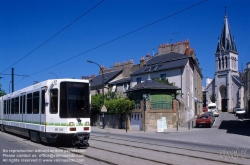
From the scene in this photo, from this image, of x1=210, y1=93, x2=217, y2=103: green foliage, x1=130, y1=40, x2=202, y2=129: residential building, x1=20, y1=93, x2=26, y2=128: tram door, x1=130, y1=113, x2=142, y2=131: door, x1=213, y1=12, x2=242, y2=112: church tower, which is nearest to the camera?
x1=20, y1=93, x2=26, y2=128: tram door

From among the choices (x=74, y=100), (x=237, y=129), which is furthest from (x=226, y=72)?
(x=74, y=100)

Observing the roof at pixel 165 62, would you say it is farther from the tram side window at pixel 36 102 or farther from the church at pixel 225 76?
the church at pixel 225 76

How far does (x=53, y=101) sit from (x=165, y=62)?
39.8 metres

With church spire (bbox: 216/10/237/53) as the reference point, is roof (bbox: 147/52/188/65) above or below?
below

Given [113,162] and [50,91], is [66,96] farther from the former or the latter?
[113,162]

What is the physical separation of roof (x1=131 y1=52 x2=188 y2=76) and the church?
43698 millimetres

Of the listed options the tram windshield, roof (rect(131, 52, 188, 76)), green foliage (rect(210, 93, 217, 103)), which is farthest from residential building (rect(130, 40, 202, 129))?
green foliage (rect(210, 93, 217, 103))

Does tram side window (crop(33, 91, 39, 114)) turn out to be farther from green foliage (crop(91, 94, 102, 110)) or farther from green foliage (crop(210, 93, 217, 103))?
green foliage (crop(210, 93, 217, 103))

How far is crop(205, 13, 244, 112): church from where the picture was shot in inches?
3670

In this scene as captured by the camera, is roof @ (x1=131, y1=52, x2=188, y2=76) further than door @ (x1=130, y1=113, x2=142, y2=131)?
Yes

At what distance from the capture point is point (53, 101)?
14867 millimetres

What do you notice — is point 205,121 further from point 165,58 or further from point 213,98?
point 213,98

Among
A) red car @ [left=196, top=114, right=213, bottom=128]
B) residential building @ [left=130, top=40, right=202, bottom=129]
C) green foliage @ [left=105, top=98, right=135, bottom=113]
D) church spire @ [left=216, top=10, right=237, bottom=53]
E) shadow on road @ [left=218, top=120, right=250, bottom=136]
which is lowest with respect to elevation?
shadow on road @ [left=218, top=120, right=250, bottom=136]

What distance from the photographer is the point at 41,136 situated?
51.3 feet
